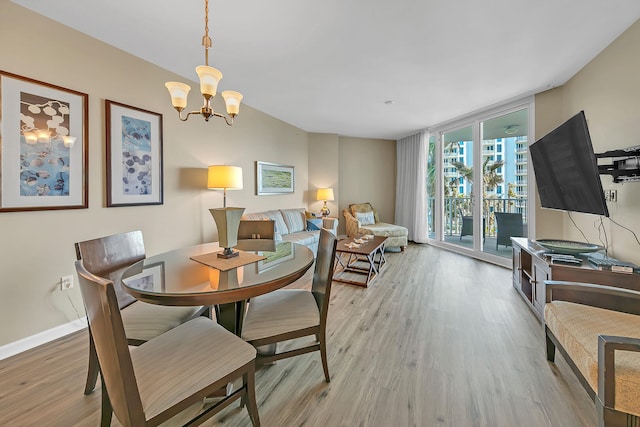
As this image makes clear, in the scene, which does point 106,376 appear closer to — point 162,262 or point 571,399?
point 162,262

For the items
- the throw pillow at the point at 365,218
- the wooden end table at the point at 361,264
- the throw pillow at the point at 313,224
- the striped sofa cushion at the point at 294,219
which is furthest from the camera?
the throw pillow at the point at 365,218

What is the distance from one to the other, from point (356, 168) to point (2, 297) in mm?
5723

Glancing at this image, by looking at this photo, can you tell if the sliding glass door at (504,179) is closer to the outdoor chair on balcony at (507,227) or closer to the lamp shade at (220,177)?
the outdoor chair on balcony at (507,227)

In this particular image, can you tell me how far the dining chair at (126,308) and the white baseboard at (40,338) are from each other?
2.93 ft

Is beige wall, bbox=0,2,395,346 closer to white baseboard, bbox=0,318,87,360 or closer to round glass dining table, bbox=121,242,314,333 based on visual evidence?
white baseboard, bbox=0,318,87,360

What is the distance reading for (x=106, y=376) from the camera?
0.95 m

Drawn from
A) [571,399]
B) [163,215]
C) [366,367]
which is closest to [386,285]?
[366,367]

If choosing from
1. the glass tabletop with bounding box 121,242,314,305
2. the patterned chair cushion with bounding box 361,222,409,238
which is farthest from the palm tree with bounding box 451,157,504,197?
the glass tabletop with bounding box 121,242,314,305

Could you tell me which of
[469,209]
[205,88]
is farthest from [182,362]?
[469,209]

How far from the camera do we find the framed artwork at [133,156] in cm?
242

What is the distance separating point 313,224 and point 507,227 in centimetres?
320

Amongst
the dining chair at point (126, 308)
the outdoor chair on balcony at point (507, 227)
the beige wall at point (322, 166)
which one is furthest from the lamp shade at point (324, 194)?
the dining chair at point (126, 308)

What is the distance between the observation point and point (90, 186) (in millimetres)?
2289

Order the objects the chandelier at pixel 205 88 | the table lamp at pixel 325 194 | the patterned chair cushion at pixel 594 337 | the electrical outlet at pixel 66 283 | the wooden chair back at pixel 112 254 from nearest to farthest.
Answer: the patterned chair cushion at pixel 594 337 → the wooden chair back at pixel 112 254 → the chandelier at pixel 205 88 → the electrical outlet at pixel 66 283 → the table lamp at pixel 325 194
